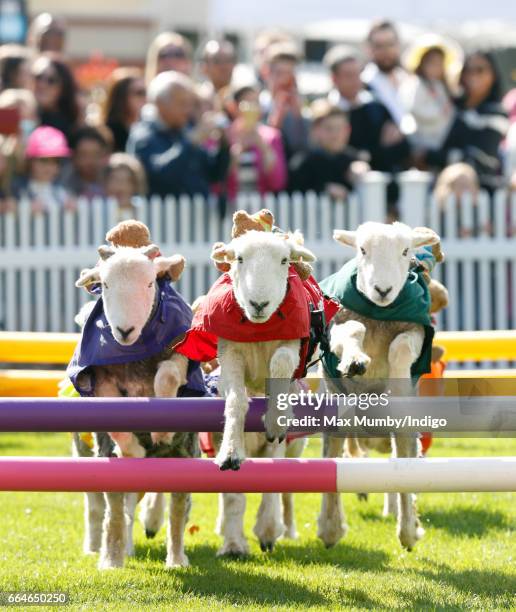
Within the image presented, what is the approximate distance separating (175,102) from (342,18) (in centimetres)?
717

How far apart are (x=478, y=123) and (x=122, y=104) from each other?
9.61 ft

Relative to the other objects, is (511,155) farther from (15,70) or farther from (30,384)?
(30,384)

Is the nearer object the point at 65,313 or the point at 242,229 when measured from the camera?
the point at 242,229

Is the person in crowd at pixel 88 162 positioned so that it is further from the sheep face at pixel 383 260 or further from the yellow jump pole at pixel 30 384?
the sheep face at pixel 383 260

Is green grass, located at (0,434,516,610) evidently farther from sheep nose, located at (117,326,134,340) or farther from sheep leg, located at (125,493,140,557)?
sheep nose, located at (117,326,134,340)

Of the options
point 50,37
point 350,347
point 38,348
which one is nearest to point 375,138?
point 50,37

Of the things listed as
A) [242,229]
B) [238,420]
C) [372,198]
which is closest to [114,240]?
[242,229]

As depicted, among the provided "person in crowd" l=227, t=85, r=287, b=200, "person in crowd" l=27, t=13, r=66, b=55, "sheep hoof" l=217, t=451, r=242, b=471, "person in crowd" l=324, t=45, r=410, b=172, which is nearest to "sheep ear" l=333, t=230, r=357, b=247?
"sheep hoof" l=217, t=451, r=242, b=471

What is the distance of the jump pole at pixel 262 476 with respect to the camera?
5375 mm

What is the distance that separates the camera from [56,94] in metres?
11.4

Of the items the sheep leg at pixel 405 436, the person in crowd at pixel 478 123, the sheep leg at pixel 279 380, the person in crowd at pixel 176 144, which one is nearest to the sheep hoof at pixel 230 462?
the sheep leg at pixel 279 380

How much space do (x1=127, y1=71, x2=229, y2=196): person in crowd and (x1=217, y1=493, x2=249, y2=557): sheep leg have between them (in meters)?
4.85

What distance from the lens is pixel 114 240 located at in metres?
6.37

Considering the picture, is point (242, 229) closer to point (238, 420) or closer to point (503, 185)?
point (238, 420)
